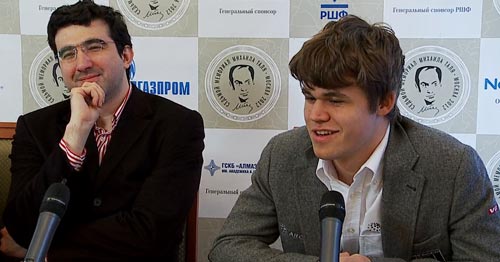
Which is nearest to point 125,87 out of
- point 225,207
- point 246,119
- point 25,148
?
point 25,148

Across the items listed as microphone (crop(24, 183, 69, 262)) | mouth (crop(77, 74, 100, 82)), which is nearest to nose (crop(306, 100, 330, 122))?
microphone (crop(24, 183, 69, 262))

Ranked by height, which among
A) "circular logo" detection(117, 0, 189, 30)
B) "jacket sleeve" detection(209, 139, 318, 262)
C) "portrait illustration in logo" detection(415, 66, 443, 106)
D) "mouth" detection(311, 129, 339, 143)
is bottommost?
"jacket sleeve" detection(209, 139, 318, 262)

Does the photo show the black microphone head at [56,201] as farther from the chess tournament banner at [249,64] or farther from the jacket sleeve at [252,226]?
the chess tournament banner at [249,64]

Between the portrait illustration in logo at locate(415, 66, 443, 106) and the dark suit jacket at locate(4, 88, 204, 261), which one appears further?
the portrait illustration in logo at locate(415, 66, 443, 106)

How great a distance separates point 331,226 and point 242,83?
4.85 ft

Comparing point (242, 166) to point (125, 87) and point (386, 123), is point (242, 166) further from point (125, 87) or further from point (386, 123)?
point (386, 123)

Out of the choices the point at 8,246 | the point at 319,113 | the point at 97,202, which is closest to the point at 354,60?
the point at 319,113

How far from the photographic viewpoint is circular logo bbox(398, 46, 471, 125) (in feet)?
7.02

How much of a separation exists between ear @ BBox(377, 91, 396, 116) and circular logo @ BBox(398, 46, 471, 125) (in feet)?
3.04

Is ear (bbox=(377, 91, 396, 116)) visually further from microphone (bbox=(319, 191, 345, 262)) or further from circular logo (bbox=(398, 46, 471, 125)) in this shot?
circular logo (bbox=(398, 46, 471, 125))

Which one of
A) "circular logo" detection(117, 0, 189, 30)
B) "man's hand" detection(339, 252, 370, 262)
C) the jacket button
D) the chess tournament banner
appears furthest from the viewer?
"circular logo" detection(117, 0, 189, 30)

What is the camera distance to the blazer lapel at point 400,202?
4.25ft

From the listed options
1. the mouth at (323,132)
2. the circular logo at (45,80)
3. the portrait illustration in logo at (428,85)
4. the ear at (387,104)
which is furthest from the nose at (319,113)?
the circular logo at (45,80)

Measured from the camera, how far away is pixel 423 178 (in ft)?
4.23
